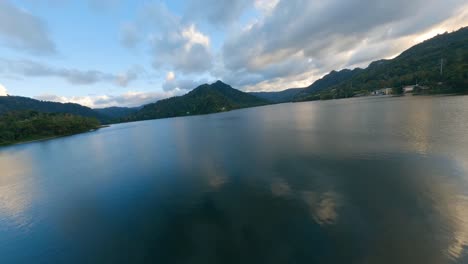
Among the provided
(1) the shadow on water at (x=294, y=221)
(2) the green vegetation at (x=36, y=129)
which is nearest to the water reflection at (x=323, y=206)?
(1) the shadow on water at (x=294, y=221)

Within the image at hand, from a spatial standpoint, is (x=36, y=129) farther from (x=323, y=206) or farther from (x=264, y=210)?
(x=323, y=206)

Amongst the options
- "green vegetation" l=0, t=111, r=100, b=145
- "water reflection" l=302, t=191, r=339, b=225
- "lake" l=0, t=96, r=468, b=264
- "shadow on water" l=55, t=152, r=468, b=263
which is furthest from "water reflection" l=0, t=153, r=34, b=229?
"green vegetation" l=0, t=111, r=100, b=145

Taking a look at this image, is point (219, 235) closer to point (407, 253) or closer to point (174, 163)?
point (407, 253)

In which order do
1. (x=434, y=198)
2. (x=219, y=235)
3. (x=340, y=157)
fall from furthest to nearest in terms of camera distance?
(x=340, y=157) → (x=434, y=198) → (x=219, y=235)

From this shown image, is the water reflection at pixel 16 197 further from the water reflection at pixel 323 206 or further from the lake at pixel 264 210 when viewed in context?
the water reflection at pixel 323 206

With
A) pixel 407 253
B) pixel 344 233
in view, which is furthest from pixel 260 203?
pixel 407 253

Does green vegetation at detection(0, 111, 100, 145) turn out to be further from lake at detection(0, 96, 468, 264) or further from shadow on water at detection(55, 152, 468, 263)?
shadow on water at detection(55, 152, 468, 263)

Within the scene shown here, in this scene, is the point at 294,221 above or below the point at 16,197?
below

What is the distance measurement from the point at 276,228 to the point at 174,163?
805 inches

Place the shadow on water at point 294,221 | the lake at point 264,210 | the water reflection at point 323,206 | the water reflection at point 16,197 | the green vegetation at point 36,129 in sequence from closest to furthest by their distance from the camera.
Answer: the shadow on water at point 294,221
the lake at point 264,210
the water reflection at point 323,206
the water reflection at point 16,197
the green vegetation at point 36,129

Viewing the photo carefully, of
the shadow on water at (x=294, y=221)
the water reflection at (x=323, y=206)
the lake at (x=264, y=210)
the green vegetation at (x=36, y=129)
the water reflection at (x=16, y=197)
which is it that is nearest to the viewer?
the shadow on water at (x=294, y=221)

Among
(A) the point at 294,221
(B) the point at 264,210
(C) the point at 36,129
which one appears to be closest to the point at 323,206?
(A) the point at 294,221

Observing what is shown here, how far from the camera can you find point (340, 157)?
2211 cm

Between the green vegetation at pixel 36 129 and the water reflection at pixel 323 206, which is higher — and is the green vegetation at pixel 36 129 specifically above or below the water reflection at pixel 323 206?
above
